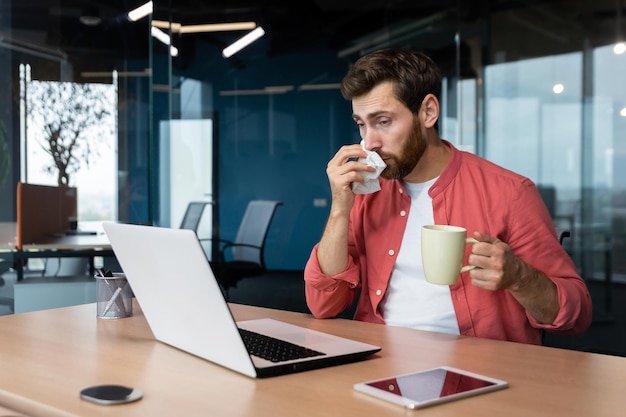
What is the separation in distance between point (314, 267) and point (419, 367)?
23.9 inches

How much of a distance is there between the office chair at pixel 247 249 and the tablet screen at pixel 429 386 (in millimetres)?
3822

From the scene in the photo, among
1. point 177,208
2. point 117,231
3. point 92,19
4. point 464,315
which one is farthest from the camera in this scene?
point 177,208

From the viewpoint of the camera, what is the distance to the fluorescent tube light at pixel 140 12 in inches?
185

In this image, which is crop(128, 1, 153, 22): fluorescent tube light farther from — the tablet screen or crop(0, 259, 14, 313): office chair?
the tablet screen

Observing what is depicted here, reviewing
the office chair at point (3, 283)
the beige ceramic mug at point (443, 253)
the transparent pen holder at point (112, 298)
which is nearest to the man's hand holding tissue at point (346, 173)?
the beige ceramic mug at point (443, 253)

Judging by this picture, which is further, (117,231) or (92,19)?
(92,19)

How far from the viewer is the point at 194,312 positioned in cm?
122

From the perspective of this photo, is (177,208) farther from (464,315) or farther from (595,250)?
(464,315)

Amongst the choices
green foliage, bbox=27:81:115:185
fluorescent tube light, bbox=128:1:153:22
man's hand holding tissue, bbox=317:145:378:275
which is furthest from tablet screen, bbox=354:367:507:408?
fluorescent tube light, bbox=128:1:153:22

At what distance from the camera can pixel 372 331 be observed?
5.03 ft

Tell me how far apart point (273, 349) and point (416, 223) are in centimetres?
70

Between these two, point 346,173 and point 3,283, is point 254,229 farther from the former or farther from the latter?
point 346,173

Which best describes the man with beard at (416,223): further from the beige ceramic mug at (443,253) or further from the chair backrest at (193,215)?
the chair backrest at (193,215)

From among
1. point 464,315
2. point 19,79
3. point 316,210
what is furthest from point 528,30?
point 464,315
